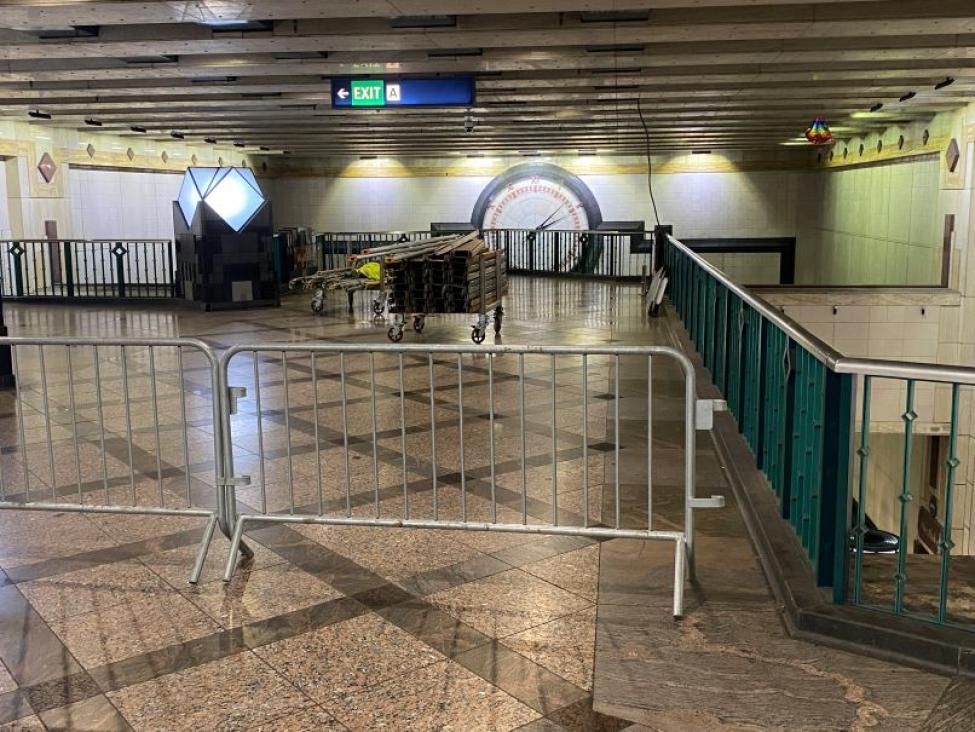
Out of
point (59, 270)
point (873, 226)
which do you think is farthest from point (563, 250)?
point (59, 270)

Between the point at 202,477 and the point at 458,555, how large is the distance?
7.21 ft

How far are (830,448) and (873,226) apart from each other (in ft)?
62.6

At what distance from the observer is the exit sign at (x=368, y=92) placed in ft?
40.1

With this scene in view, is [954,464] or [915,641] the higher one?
[954,464]

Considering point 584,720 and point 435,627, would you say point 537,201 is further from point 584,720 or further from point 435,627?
point 584,720

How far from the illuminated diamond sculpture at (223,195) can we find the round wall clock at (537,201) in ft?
47.4

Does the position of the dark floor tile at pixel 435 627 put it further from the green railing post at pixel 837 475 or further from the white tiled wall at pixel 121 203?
the white tiled wall at pixel 121 203

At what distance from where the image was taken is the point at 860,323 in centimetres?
1519

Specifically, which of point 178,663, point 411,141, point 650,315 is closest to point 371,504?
point 178,663

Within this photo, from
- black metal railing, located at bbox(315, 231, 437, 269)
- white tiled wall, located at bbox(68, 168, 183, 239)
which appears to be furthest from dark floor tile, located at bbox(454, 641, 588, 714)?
black metal railing, located at bbox(315, 231, 437, 269)

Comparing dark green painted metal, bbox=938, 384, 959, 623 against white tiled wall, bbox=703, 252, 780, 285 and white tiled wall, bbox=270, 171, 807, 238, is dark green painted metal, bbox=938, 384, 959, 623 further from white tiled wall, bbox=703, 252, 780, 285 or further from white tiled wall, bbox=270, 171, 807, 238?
white tiled wall, bbox=270, 171, 807, 238

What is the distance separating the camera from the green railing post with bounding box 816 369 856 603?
3789mm

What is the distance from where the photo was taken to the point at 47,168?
19359 millimetres

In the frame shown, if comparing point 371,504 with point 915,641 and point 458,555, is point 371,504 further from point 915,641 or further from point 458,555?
point 915,641
